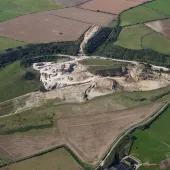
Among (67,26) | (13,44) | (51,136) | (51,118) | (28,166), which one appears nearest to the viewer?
(28,166)

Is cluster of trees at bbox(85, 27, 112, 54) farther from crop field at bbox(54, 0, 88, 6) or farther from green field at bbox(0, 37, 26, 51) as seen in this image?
crop field at bbox(54, 0, 88, 6)

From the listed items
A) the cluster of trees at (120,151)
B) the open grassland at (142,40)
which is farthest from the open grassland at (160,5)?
the cluster of trees at (120,151)

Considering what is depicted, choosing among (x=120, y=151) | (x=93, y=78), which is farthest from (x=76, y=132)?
(x=93, y=78)

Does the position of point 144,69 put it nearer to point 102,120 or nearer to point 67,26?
point 102,120

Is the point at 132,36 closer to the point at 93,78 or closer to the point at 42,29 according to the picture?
the point at 93,78

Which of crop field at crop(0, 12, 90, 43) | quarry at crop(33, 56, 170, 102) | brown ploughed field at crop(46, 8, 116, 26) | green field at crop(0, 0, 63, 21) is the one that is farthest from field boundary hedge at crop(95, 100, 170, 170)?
green field at crop(0, 0, 63, 21)

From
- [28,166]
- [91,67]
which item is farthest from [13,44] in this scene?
[28,166]

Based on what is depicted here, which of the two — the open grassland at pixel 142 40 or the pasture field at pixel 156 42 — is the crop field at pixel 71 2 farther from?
the pasture field at pixel 156 42
